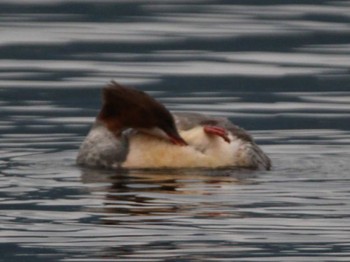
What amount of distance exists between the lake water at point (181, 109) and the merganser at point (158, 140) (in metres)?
0.21

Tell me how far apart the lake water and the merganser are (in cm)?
21

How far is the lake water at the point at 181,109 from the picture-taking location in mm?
14297

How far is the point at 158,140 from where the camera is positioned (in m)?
18.0

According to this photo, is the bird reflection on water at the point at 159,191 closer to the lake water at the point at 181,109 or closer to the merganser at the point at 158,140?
the lake water at the point at 181,109

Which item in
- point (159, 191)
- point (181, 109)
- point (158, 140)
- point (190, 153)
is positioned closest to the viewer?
→ point (159, 191)

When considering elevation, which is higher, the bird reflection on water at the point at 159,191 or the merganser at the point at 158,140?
the merganser at the point at 158,140

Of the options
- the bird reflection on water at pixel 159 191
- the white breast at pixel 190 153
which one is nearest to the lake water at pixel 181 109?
the bird reflection on water at pixel 159 191

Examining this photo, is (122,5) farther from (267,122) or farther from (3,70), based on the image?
(267,122)

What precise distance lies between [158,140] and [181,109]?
3.44m

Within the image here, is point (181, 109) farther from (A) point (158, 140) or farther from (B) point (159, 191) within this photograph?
(B) point (159, 191)

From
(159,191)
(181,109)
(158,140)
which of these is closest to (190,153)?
(158,140)

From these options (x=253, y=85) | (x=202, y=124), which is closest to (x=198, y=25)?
(x=253, y=85)

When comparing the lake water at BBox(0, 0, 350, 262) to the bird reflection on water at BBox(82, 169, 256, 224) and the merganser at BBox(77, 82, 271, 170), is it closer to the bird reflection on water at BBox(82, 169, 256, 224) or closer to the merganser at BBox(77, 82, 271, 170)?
the bird reflection on water at BBox(82, 169, 256, 224)

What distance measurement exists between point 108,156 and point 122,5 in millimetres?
11486
